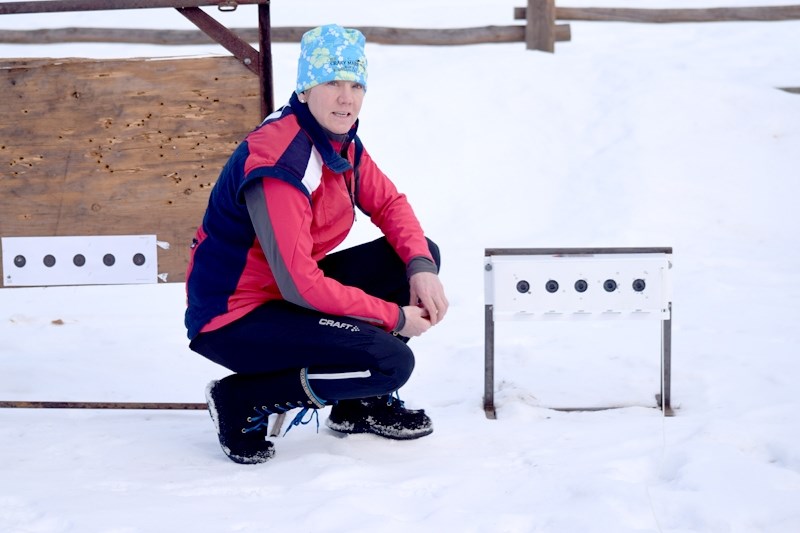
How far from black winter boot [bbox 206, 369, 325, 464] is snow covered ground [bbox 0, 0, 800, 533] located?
0.20ft

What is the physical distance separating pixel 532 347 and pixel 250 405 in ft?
5.61

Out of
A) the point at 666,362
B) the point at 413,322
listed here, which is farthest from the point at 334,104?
the point at 666,362

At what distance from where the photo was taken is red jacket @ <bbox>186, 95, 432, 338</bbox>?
105 inches

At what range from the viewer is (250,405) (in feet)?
9.42

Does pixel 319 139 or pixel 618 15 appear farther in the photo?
pixel 618 15

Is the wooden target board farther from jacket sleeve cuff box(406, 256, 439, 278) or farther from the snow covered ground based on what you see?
jacket sleeve cuff box(406, 256, 439, 278)

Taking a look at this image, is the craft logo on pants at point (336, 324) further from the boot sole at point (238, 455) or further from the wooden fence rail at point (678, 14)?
the wooden fence rail at point (678, 14)

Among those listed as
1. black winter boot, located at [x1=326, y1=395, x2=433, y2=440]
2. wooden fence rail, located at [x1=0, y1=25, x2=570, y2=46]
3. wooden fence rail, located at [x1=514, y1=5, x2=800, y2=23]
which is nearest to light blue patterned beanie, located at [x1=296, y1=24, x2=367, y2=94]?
black winter boot, located at [x1=326, y1=395, x2=433, y2=440]

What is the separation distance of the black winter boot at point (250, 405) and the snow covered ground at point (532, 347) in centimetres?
6

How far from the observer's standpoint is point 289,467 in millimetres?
2834

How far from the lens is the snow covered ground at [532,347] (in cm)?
253

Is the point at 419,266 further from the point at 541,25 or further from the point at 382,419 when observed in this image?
the point at 541,25

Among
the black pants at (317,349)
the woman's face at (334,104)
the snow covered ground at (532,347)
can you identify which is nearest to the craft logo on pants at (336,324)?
the black pants at (317,349)

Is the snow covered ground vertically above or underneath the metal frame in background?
underneath
